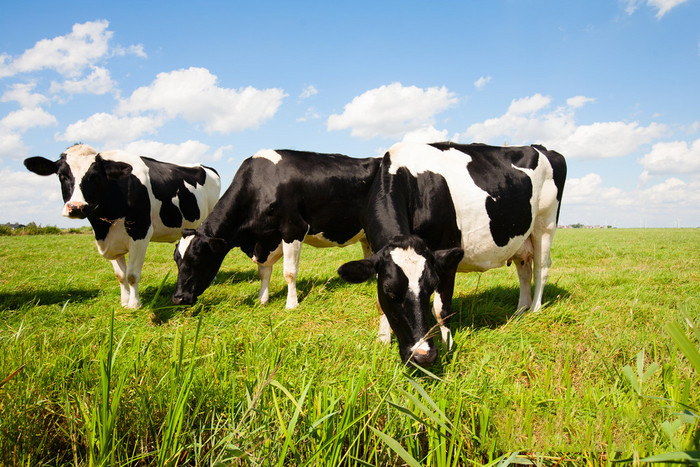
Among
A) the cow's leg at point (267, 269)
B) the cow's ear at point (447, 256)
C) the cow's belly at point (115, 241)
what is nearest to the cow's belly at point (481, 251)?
the cow's ear at point (447, 256)

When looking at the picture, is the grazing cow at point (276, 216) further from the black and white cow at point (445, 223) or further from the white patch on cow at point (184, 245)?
the black and white cow at point (445, 223)

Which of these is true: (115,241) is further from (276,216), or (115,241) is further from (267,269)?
(276,216)

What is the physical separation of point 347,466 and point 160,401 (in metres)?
1.08

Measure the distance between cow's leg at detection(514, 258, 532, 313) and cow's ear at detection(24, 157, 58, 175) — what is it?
Result: 7496 mm

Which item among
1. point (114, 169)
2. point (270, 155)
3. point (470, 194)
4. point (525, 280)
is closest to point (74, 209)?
point (114, 169)

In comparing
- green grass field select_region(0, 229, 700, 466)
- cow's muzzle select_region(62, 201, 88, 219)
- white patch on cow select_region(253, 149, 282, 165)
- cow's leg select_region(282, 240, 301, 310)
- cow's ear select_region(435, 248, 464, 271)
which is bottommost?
green grass field select_region(0, 229, 700, 466)

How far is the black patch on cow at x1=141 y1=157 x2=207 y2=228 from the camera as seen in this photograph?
7.91 meters

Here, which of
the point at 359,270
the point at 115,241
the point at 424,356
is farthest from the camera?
the point at 115,241

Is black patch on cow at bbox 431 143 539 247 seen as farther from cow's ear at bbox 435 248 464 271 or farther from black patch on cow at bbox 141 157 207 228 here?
black patch on cow at bbox 141 157 207 228

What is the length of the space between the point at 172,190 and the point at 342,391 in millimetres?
6937

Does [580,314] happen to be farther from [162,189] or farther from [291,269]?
[162,189]

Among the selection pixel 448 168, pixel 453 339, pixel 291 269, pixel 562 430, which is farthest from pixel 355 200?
pixel 562 430

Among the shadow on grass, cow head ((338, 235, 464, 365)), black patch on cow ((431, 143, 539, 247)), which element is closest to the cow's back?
black patch on cow ((431, 143, 539, 247))

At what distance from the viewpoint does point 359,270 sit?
3811 millimetres
